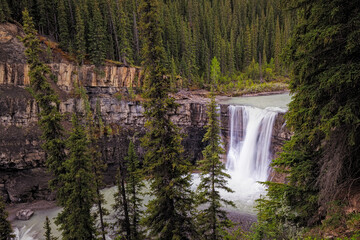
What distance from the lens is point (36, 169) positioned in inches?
1022

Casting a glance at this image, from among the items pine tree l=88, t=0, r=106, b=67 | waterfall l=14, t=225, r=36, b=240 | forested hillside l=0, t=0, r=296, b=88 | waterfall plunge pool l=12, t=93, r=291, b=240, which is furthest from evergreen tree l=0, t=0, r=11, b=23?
waterfall l=14, t=225, r=36, b=240

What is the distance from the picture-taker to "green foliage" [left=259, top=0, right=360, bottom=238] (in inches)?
194

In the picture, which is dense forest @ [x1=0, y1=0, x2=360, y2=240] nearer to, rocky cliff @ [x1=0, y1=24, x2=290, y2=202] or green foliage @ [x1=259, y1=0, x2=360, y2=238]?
green foliage @ [x1=259, y1=0, x2=360, y2=238]

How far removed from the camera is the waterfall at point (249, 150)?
23.4 meters

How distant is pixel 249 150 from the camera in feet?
87.8

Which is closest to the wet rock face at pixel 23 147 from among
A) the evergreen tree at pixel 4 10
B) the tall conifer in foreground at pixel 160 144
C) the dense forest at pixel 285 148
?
the dense forest at pixel 285 148

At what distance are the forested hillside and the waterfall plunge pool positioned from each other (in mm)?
11474

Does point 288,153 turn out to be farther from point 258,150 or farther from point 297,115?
point 258,150

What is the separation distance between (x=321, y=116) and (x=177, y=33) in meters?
55.1

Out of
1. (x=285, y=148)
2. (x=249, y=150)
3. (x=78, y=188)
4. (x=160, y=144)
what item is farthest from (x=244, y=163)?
(x=78, y=188)

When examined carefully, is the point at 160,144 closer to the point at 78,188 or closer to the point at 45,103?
the point at 78,188

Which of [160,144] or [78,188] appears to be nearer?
[160,144]

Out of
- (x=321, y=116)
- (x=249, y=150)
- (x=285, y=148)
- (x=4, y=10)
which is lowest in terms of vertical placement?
(x=249, y=150)

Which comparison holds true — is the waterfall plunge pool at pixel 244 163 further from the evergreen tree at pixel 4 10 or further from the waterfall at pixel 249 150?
the evergreen tree at pixel 4 10
